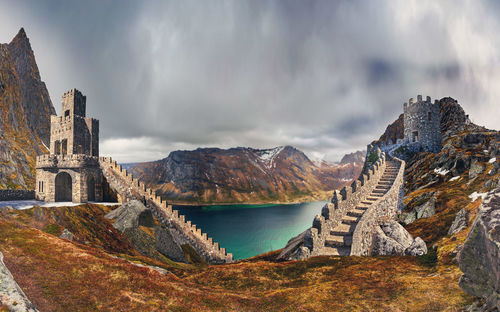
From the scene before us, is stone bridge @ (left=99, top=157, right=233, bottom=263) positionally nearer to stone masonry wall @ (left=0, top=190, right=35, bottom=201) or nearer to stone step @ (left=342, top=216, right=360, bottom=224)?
stone masonry wall @ (left=0, top=190, right=35, bottom=201)

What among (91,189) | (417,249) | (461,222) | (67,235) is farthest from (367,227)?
(91,189)

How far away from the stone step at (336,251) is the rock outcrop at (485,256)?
14.5 m

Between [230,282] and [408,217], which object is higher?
[408,217]

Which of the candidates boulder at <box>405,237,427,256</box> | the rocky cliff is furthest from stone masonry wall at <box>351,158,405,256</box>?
the rocky cliff

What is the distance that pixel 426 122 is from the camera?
55594 millimetres

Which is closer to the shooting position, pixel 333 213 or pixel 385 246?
pixel 385 246

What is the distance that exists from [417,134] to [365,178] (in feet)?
135

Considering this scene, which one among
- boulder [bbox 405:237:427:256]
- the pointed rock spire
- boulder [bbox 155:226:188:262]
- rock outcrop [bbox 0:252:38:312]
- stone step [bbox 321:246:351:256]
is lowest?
boulder [bbox 155:226:188:262]

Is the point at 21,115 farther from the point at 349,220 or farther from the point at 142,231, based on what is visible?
the point at 349,220

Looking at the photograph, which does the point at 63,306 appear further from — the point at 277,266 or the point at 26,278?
the point at 277,266

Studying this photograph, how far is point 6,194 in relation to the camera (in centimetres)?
2645

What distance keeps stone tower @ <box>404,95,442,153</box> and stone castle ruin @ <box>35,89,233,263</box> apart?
57.2 metres

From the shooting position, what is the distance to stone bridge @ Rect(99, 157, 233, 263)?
3381cm

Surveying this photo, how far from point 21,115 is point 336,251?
9083 centimetres
